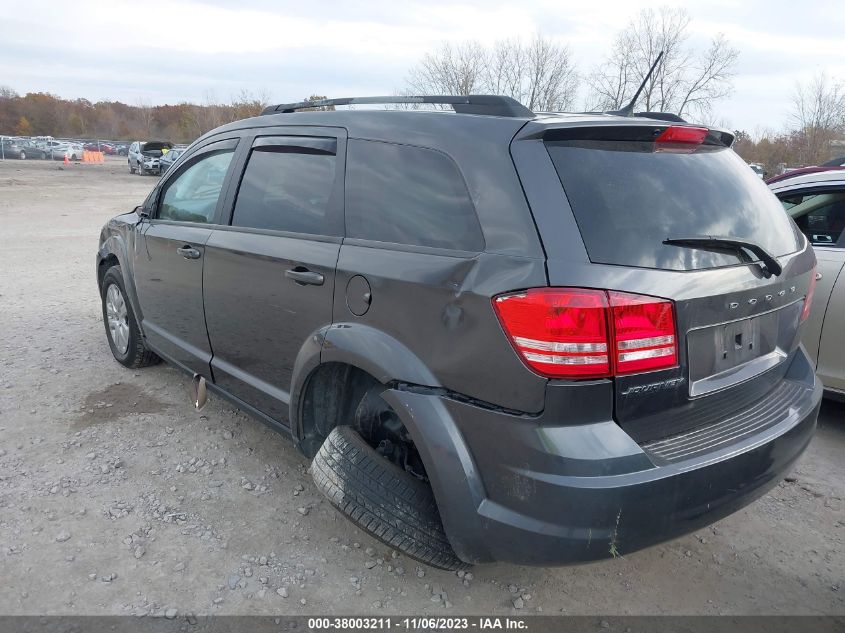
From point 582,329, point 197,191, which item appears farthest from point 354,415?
point 197,191

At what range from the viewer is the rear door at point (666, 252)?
6.63 ft

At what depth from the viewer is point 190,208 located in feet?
12.8

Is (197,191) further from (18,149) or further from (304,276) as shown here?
(18,149)

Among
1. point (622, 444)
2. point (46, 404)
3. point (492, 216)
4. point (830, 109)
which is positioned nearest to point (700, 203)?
point (492, 216)

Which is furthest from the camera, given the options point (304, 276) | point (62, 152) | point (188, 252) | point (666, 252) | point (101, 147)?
point (101, 147)

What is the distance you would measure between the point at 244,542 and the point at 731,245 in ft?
7.76

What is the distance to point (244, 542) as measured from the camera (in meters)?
2.87

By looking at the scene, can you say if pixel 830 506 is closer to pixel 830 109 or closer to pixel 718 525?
pixel 718 525

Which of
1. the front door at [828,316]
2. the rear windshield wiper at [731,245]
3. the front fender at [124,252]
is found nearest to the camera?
the rear windshield wiper at [731,245]

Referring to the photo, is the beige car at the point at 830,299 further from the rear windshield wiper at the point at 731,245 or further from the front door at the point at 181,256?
the front door at the point at 181,256

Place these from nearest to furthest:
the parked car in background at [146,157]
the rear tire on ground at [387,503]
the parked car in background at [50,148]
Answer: the rear tire on ground at [387,503] < the parked car in background at [146,157] < the parked car in background at [50,148]

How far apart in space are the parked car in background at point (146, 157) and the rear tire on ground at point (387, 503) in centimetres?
3417

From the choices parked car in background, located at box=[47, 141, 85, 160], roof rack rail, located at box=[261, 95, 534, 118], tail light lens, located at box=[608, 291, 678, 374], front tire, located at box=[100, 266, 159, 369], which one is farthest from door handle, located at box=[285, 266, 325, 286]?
parked car in background, located at box=[47, 141, 85, 160]

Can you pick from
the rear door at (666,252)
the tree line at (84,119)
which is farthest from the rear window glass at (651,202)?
the tree line at (84,119)
